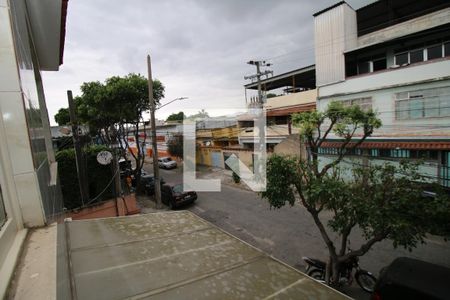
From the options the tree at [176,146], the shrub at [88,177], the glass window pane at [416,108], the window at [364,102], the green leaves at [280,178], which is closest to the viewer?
the green leaves at [280,178]

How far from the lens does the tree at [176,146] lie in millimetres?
26897

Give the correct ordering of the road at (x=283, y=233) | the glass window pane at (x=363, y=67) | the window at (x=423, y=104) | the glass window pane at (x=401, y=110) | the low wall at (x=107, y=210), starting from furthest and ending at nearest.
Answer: the glass window pane at (x=363, y=67)
the glass window pane at (x=401, y=110)
the window at (x=423, y=104)
the low wall at (x=107, y=210)
the road at (x=283, y=233)

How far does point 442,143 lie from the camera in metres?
10.9

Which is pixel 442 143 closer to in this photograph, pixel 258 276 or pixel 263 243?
pixel 263 243

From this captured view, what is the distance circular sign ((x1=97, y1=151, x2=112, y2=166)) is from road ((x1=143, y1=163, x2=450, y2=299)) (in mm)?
5572

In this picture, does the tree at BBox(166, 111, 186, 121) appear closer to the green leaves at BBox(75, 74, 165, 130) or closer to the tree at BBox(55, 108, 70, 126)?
the tree at BBox(55, 108, 70, 126)

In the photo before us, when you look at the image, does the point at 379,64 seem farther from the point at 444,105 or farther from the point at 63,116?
the point at 63,116

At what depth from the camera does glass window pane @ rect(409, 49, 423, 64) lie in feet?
40.3

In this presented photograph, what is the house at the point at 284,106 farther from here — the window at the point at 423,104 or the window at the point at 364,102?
the window at the point at 423,104

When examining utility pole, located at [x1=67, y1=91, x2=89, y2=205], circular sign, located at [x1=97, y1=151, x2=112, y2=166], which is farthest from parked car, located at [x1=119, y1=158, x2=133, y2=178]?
utility pole, located at [x1=67, y1=91, x2=89, y2=205]

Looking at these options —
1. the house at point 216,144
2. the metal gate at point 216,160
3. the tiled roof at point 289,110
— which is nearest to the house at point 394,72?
the tiled roof at point 289,110

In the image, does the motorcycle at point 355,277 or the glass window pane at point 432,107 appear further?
the glass window pane at point 432,107

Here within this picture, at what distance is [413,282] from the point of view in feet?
15.3

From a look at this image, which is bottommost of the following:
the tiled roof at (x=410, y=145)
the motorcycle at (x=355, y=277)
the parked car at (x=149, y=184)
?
the motorcycle at (x=355, y=277)
